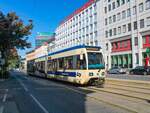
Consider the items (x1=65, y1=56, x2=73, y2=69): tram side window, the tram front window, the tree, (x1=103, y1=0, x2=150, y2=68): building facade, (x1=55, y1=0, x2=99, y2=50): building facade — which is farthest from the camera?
(x1=55, y1=0, x2=99, y2=50): building facade

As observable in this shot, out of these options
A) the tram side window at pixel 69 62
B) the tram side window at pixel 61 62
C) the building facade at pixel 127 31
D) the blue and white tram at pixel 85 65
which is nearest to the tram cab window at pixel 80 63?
the blue and white tram at pixel 85 65

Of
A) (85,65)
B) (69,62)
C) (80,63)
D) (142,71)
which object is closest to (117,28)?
(142,71)

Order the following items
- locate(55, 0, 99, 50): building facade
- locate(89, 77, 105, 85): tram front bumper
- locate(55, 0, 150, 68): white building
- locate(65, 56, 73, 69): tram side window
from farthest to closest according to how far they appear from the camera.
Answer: locate(55, 0, 99, 50): building facade
locate(55, 0, 150, 68): white building
locate(65, 56, 73, 69): tram side window
locate(89, 77, 105, 85): tram front bumper

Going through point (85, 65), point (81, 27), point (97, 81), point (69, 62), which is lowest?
point (97, 81)

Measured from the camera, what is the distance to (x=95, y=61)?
74.2 feet

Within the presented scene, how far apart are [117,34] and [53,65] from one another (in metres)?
38.4

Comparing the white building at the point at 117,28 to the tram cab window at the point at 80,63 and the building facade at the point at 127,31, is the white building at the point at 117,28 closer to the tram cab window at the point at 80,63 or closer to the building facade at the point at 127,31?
the building facade at the point at 127,31

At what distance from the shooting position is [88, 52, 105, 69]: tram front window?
73.0 ft

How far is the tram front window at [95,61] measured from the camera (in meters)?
22.2

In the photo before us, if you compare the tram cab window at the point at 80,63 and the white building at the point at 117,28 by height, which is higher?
the white building at the point at 117,28

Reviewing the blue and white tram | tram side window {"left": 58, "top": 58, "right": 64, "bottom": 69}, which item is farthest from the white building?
the blue and white tram

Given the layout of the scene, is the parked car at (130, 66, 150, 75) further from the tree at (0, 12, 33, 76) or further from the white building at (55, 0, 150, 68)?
the tree at (0, 12, 33, 76)

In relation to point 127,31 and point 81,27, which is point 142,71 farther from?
point 81,27

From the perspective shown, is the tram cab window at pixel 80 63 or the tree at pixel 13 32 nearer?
the tram cab window at pixel 80 63
